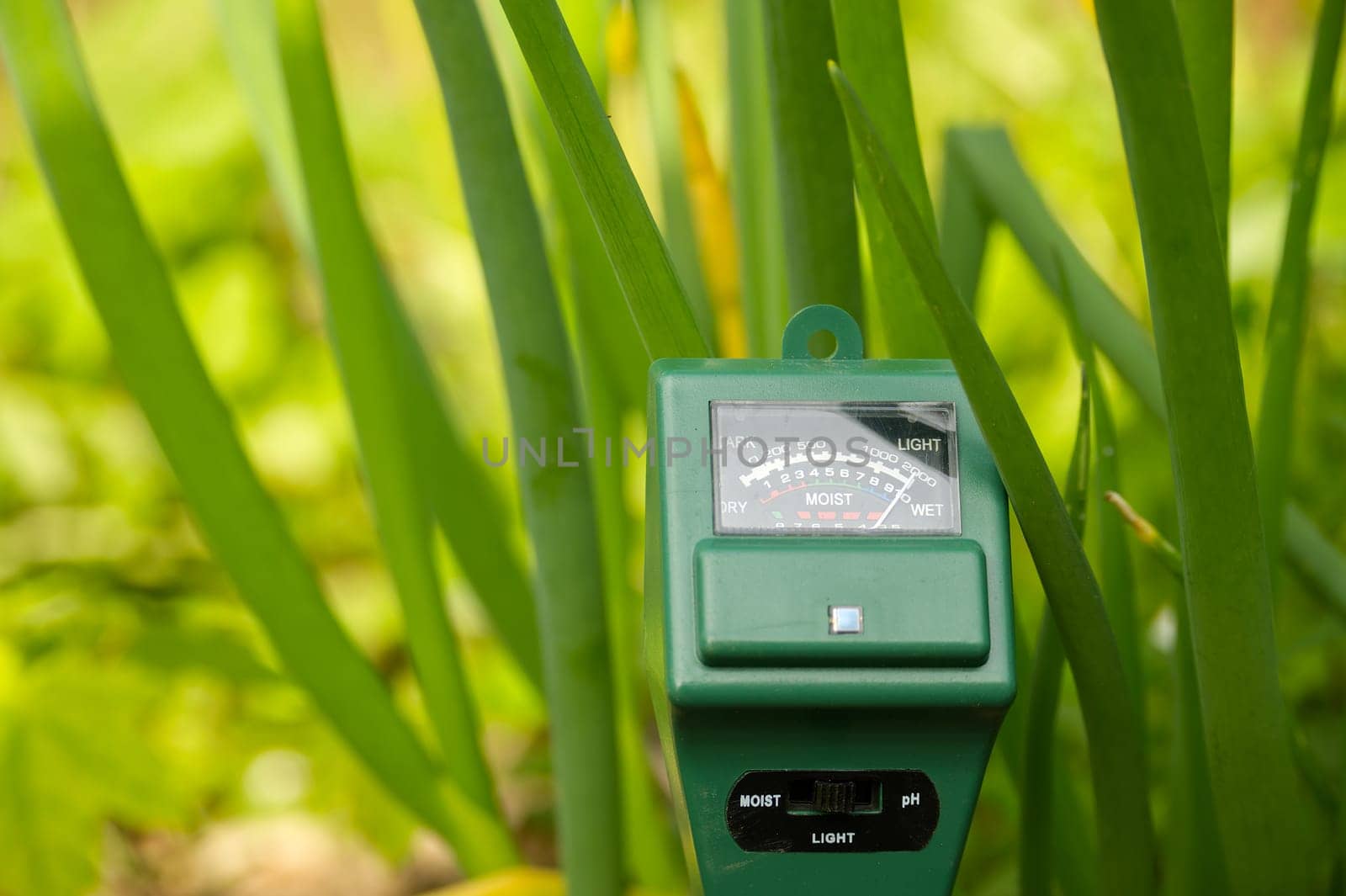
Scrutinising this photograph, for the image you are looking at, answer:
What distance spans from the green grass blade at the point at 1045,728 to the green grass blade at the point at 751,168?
168 mm

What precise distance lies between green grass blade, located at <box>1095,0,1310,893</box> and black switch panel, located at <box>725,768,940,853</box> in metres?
0.08

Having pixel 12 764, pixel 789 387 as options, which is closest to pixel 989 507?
pixel 789 387

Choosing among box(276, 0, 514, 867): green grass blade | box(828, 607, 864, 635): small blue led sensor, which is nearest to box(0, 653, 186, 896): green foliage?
box(276, 0, 514, 867): green grass blade

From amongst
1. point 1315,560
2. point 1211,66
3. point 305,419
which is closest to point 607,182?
point 1211,66

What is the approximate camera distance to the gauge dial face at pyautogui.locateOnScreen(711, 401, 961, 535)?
0.27 metres

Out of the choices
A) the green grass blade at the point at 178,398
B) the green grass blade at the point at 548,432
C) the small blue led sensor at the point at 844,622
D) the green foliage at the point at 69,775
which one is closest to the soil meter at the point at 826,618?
the small blue led sensor at the point at 844,622

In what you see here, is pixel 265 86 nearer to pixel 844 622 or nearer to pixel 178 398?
pixel 178 398

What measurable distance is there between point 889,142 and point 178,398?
0.28m

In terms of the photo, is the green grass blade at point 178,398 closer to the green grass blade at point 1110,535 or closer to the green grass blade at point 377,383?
the green grass blade at point 377,383

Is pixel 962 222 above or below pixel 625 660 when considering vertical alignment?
above

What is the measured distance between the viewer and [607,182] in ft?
0.97

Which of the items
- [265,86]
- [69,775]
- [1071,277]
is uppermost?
[265,86]

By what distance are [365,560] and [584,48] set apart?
2.14 feet

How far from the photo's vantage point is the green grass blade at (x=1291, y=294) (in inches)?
14.7
